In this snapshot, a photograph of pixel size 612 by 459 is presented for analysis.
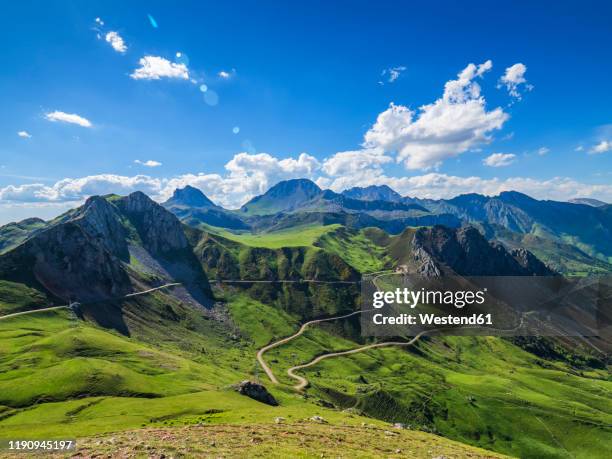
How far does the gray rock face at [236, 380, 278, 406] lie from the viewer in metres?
107

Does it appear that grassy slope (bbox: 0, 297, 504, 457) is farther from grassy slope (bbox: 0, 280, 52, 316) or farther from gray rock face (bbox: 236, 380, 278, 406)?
grassy slope (bbox: 0, 280, 52, 316)

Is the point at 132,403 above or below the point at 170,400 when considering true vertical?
above

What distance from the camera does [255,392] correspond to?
109 m

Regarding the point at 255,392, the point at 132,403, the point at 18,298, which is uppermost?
the point at 18,298

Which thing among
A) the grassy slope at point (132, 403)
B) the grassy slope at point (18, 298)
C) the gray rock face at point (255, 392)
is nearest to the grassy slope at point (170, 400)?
the grassy slope at point (132, 403)

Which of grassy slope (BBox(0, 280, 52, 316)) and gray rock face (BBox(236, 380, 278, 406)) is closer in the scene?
gray rock face (BBox(236, 380, 278, 406))

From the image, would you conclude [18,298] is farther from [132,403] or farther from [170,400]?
[170,400]

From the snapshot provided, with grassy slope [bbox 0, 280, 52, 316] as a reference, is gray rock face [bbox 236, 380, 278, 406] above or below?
below

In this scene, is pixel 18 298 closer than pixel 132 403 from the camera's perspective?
No

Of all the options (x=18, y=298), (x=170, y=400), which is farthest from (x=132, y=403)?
(x=18, y=298)

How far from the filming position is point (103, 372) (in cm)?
11181

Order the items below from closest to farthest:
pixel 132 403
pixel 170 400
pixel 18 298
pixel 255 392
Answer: pixel 132 403 < pixel 170 400 < pixel 255 392 < pixel 18 298

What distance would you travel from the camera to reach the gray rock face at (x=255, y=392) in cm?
10738

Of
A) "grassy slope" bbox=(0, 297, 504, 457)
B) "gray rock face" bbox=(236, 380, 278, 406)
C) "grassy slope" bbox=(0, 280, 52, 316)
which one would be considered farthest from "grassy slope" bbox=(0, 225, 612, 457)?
"grassy slope" bbox=(0, 280, 52, 316)
